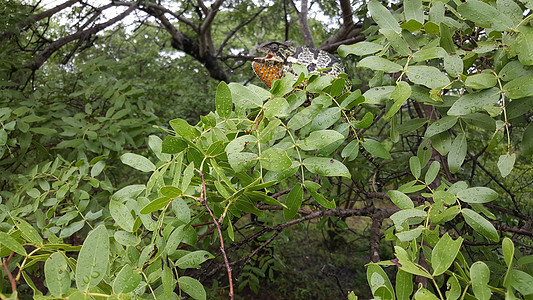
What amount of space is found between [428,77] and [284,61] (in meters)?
0.73

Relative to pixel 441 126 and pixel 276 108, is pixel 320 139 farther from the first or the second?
pixel 441 126

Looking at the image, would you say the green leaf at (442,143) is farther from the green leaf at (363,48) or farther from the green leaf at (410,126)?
the green leaf at (363,48)

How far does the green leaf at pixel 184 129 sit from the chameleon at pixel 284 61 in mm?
698

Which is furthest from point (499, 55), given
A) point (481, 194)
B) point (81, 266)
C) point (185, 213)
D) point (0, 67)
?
point (0, 67)

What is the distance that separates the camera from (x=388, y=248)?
4.65m

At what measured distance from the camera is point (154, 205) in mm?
551

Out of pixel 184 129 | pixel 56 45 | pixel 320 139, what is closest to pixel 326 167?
pixel 320 139

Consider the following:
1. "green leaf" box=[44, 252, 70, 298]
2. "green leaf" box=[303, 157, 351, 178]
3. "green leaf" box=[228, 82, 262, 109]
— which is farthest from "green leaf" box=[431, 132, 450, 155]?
"green leaf" box=[44, 252, 70, 298]

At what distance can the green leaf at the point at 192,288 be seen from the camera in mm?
630

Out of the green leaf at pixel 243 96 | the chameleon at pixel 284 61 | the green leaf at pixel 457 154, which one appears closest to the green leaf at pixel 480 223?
the green leaf at pixel 457 154

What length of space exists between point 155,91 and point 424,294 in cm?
324

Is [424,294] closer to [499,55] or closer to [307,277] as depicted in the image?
[499,55]

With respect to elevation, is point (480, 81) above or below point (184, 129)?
below

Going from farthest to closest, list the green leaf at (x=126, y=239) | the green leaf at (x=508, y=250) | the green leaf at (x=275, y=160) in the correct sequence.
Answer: the green leaf at (x=126, y=239), the green leaf at (x=275, y=160), the green leaf at (x=508, y=250)
